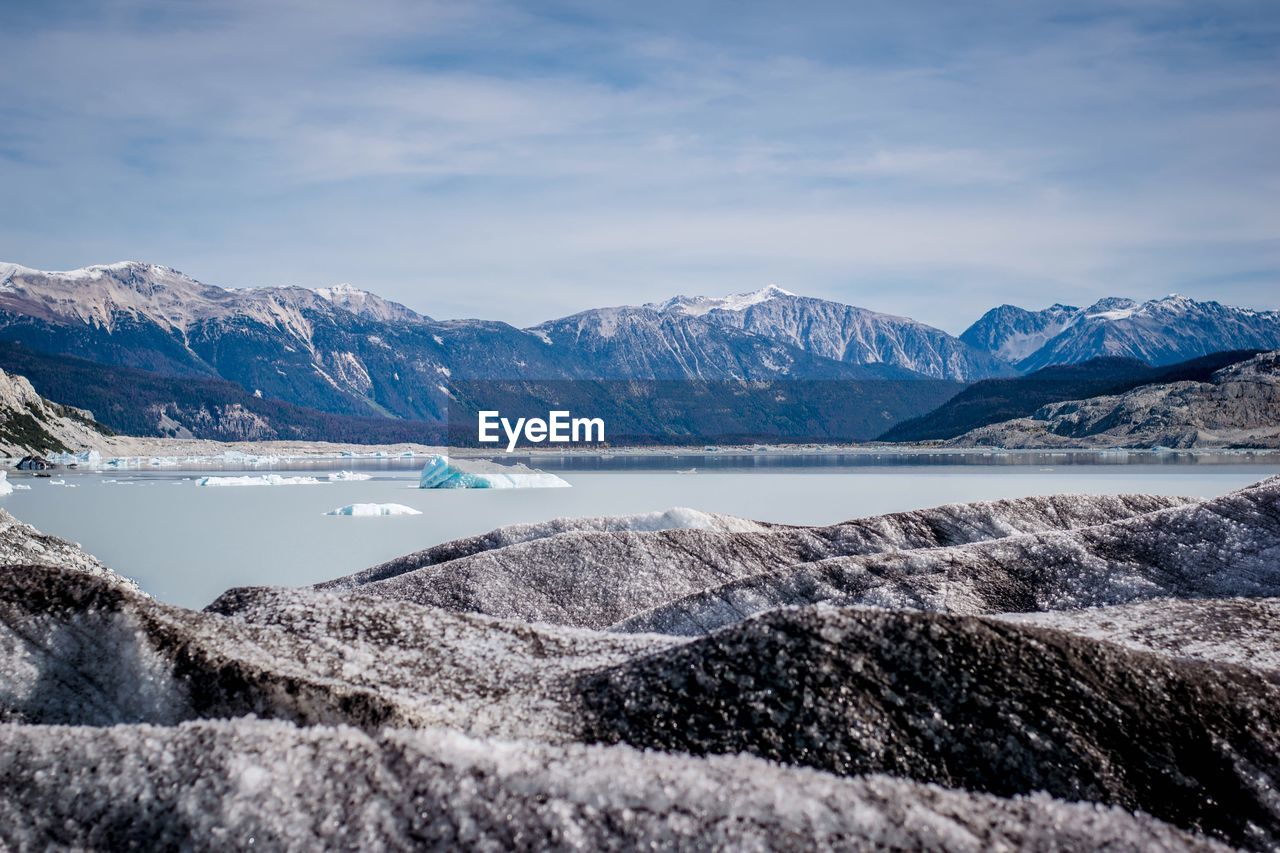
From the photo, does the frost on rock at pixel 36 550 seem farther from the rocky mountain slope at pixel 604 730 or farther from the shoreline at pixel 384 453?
the shoreline at pixel 384 453

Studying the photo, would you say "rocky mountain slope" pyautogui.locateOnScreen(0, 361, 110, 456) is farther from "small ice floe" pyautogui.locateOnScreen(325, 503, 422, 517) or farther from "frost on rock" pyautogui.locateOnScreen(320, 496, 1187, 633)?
"frost on rock" pyautogui.locateOnScreen(320, 496, 1187, 633)

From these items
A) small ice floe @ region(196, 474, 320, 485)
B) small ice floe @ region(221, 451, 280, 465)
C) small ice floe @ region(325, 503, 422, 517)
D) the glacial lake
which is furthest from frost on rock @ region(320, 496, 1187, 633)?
small ice floe @ region(221, 451, 280, 465)

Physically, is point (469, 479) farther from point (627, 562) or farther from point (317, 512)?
point (627, 562)

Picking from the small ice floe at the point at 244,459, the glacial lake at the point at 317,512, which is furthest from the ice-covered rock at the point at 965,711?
the small ice floe at the point at 244,459

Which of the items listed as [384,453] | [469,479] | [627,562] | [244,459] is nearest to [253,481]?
[469,479]

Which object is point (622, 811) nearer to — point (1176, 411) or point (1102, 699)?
point (1102, 699)

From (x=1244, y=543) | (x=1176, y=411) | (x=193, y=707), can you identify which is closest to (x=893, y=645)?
(x=193, y=707)
